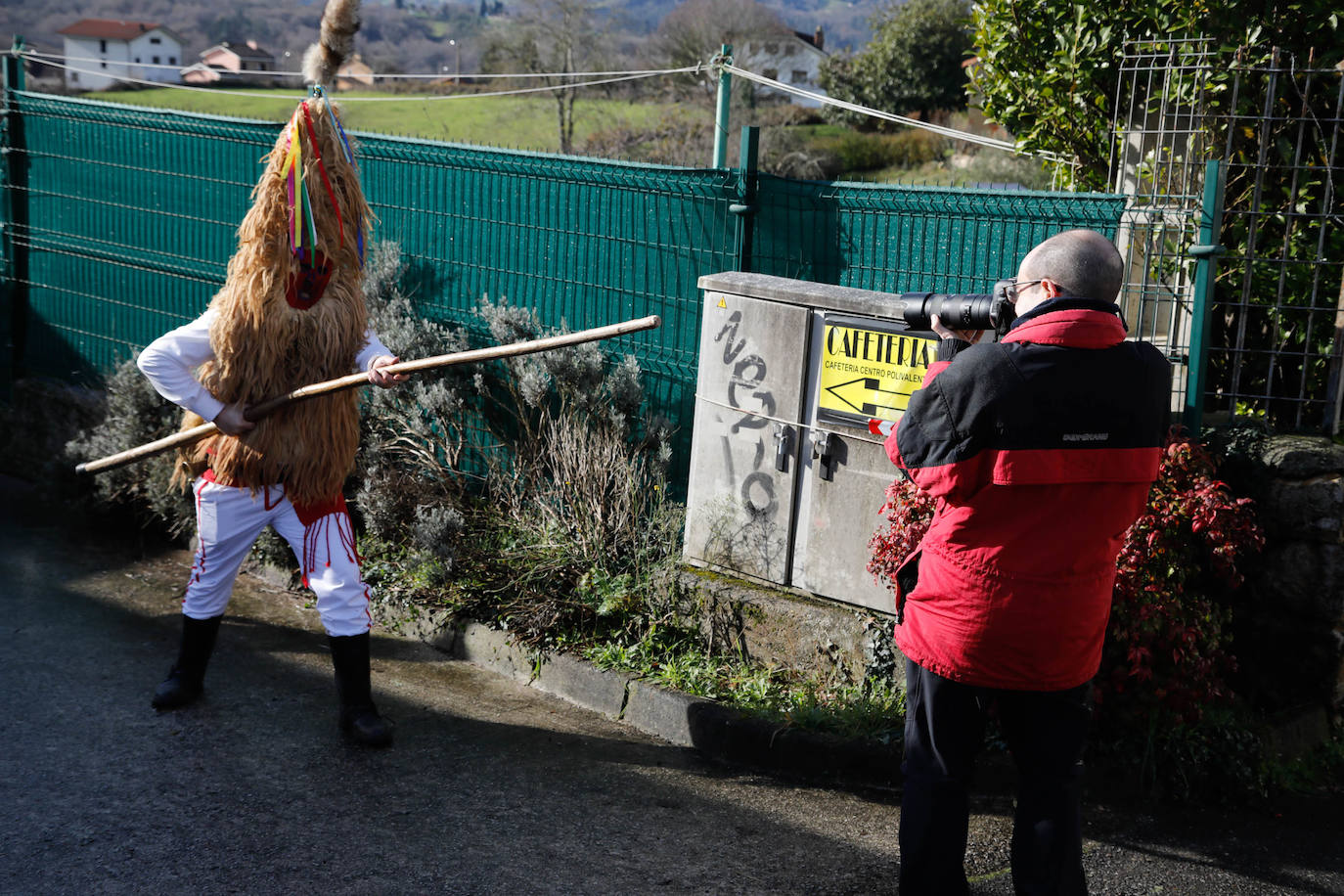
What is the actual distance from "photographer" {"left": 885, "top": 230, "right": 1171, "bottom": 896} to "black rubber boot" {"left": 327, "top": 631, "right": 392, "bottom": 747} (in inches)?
84.5

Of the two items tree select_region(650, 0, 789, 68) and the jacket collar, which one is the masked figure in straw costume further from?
tree select_region(650, 0, 789, 68)

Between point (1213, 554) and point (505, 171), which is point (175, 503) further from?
point (1213, 554)

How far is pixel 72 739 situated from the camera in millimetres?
4488

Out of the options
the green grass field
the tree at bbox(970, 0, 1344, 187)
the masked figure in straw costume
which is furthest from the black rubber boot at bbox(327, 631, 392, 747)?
the green grass field

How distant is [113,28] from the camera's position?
3273 inches

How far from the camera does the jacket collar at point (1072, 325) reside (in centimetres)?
296

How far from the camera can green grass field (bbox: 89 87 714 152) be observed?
118ft

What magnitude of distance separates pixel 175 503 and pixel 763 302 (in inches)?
137

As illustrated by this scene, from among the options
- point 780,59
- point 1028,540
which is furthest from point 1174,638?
point 780,59

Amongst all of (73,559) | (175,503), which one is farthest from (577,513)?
(73,559)

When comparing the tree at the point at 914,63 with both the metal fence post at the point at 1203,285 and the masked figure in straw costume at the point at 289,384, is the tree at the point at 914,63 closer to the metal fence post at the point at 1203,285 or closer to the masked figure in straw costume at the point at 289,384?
the metal fence post at the point at 1203,285

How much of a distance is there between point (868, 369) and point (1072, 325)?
1768mm

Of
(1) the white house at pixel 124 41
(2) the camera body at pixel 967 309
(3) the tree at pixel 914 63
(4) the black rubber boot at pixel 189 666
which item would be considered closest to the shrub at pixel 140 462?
(4) the black rubber boot at pixel 189 666

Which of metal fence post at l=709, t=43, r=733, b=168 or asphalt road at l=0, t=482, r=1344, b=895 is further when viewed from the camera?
metal fence post at l=709, t=43, r=733, b=168
